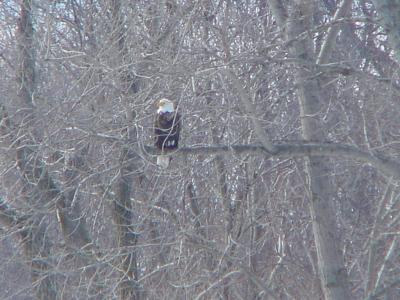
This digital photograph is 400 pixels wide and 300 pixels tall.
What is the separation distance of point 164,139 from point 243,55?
0.84 m

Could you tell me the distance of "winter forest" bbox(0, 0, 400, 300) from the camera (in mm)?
7082

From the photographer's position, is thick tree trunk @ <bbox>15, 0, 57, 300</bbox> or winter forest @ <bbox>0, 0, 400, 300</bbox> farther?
thick tree trunk @ <bbox>15, 0, 57, 300</bbox>

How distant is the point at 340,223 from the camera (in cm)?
962

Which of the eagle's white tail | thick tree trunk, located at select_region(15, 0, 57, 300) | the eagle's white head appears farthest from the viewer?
thick tree trunk, located at select_region(15, 0, 57, 300)

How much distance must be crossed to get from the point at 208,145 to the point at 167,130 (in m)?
0.60

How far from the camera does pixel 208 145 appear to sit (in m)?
7.39

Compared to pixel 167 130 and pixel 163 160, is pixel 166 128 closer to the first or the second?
pixel 167 130

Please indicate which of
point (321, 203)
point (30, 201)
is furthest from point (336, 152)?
point (30, 201)

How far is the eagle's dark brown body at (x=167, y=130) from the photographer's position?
6.74 metres

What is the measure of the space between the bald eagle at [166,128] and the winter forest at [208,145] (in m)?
0.08

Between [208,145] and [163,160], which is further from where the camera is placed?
[208,145]

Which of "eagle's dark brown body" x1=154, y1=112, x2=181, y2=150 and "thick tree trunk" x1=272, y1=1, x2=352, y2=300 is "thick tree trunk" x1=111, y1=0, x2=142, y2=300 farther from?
"thick tree trunk" x1=272, y1=1, x2=352, y2=300

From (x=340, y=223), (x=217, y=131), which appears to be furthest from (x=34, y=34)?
(x=340, y=223)

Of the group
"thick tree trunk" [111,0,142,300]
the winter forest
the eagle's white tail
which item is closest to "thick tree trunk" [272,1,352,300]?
the winter forest
